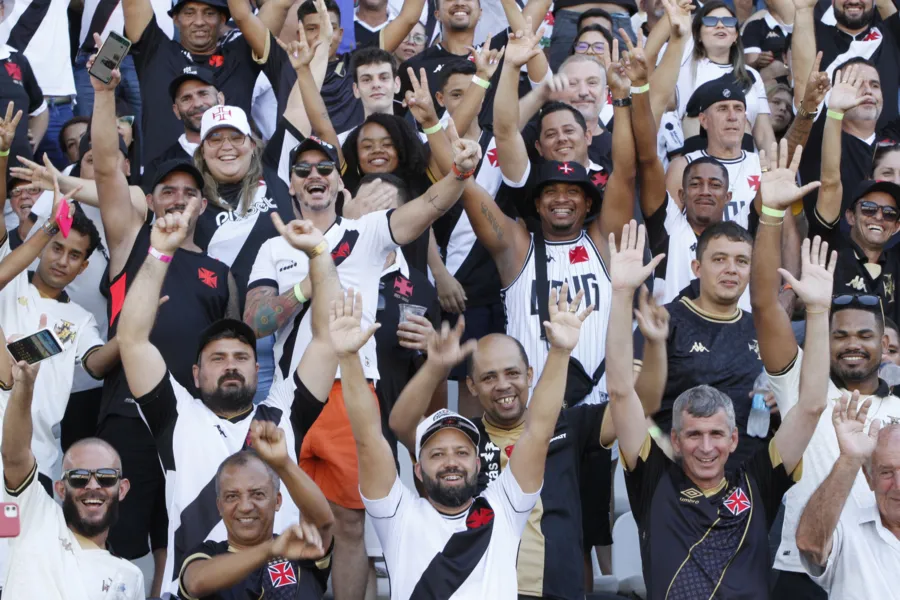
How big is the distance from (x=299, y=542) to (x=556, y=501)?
1.43 metres

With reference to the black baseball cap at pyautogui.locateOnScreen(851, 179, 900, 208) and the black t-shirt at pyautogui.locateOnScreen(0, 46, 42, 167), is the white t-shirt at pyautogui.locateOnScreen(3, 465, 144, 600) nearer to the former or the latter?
the black t-shirt at pyautogui.locateOnScreen(0, 46, 42, 167)

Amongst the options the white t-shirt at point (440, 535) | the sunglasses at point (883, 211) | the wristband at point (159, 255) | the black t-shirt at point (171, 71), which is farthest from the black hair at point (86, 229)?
the sunglasses at point (883, 211)

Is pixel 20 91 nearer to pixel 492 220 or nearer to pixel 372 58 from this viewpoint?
pixel 372 58

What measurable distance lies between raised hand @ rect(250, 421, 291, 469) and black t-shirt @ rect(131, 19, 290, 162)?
3496mm

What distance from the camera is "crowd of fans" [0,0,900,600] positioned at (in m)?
6.64

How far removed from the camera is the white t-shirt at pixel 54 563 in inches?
260

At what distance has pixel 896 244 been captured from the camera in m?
8.91

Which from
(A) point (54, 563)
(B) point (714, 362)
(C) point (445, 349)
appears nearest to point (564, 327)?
(C) point (445, 349)

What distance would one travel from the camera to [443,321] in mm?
7629

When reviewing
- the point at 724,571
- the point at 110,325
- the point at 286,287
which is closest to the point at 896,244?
the point at 724,571

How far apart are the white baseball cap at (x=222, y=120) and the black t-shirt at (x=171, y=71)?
93 centimetres

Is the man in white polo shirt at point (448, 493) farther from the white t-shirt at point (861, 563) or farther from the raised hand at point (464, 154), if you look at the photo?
the white t-shirt at point (861, 563)

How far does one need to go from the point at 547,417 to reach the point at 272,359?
1817mm

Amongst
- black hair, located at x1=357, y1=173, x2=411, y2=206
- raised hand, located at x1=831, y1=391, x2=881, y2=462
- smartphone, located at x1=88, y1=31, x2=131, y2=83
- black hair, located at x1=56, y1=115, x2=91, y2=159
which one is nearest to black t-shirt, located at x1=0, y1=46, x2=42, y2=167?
black hair, located at x1=56, y1=115, x2=91, y2=159
